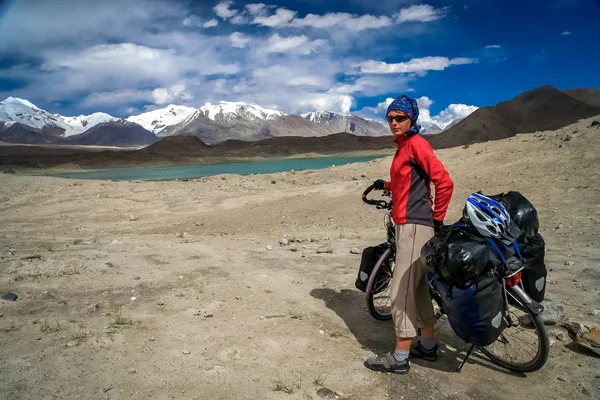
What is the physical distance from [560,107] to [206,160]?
294 feet

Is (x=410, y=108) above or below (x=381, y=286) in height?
above

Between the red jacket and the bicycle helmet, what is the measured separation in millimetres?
225

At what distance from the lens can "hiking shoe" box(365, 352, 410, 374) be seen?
3.41 m

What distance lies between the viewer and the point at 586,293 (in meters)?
4.81

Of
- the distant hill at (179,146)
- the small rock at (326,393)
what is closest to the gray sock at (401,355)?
the small rock at (326,393)

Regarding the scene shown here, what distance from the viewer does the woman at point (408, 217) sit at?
3322 mm

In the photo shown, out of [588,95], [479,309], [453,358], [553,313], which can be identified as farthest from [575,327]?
[588,95]

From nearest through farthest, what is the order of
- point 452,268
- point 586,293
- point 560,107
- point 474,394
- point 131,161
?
point 452,268 → point 474,394 → point 586,293 → point 131,161 → point 560,107

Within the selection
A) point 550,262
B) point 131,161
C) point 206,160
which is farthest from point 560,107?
point 550,262

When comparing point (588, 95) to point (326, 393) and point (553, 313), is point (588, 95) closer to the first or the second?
point (553, 313)

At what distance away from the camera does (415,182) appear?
333cm

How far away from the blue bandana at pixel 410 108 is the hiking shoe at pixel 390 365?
193cm

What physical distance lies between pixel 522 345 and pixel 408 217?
1.72 metres

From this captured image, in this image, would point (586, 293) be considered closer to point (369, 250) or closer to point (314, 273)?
point (369, 250)
